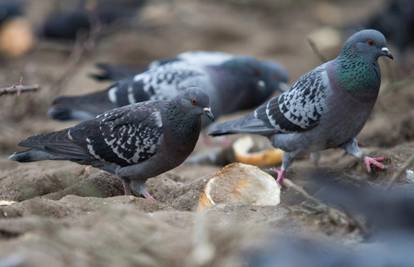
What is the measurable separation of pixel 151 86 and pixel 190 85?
1.23 feet

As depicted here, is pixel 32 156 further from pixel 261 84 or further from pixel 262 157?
pixel 261 84

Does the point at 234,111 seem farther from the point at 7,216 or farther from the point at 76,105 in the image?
the point at 7,216

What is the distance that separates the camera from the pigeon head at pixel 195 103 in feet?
19.6

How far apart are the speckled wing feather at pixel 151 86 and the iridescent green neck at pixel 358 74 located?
2671 millimetres

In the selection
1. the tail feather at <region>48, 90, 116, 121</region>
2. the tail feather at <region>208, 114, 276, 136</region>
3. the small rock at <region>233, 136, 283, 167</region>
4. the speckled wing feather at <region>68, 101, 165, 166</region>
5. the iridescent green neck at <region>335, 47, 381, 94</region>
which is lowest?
the small rock at <region>233, 136, 283, 167</region>

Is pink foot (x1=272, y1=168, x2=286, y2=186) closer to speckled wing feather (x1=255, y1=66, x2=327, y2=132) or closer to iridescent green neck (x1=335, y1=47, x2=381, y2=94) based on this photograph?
speckled wing feather (x1=255, y1=66, x2=327, y2=132)

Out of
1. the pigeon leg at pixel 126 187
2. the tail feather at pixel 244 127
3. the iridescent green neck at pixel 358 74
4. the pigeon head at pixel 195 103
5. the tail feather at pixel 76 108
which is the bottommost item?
the tail feather at pixel 76 108

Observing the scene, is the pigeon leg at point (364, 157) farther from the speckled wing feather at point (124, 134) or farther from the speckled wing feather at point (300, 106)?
A: the speckled wing feather at point (124, 134)

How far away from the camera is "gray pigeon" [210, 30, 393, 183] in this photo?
588 cm

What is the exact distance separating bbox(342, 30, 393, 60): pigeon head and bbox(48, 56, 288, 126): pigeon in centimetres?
253

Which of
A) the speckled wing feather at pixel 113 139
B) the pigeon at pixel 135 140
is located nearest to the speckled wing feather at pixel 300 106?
the pigeon at pixel 135 140

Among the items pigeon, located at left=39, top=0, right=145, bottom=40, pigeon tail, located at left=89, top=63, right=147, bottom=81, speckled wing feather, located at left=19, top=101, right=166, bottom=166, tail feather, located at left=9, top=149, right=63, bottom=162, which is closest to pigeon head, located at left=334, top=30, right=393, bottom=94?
speckled wing feather, located at left=19, top=101, right=166, bottom=166

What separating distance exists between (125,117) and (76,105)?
7.78 feet

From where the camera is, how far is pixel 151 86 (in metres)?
8.42
